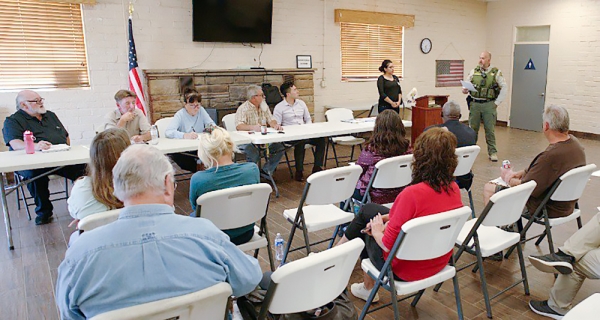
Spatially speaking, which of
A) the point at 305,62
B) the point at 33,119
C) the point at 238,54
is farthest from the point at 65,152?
the point at 305,62

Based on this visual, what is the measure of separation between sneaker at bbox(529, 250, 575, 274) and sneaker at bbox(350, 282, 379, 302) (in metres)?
0.91

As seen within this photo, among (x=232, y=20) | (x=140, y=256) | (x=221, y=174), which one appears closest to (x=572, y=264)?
(x=221, y=174)

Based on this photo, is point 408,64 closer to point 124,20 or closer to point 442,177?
point 124,20

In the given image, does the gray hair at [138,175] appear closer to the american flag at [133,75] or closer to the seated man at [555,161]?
the seated man at [555,161]

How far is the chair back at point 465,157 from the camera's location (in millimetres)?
3401

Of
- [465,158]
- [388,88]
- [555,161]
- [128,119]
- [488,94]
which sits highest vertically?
[388,88]

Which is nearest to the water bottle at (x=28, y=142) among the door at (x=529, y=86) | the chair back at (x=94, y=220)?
the chair back at (x=94, y=220)

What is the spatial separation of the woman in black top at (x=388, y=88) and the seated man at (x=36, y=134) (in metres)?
4.42

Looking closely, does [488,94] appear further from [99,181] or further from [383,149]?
[99,181]

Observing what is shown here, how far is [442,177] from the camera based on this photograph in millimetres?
2070

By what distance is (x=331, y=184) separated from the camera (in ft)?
8.77

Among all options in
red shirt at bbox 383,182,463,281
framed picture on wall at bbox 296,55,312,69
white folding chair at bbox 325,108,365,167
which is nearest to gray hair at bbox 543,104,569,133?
red shirt at bbox 383,182,463,281

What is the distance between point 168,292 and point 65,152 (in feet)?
9.97

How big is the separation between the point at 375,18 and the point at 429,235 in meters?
6.91
